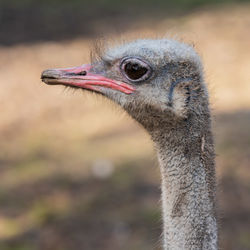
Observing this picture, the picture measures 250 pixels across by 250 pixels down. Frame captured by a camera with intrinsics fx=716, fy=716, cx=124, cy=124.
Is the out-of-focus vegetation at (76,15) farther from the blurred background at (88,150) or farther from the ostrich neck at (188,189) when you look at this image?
the ostrich neck at (188,189)

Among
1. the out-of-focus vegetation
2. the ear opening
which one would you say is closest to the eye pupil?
the ear opening

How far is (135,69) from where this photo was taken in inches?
121

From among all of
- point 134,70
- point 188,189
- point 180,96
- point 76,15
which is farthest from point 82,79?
point 76,15

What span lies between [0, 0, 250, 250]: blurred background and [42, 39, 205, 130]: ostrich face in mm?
321

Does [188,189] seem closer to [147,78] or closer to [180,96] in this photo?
[180,96]

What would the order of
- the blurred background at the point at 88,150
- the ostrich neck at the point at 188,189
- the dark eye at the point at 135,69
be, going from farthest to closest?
the blurred background at the point at 88,150, the dark eye at the point at 135,69, the ostrich neck at the point at 188,189

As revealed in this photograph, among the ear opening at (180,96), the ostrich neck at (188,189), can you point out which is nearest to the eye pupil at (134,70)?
the ear opening at (180,96)

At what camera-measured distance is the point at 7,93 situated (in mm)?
9367

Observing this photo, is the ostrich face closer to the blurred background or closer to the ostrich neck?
the ostrich neck

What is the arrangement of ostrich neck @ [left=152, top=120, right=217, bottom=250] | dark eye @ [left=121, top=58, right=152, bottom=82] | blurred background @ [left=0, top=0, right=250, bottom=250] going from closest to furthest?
ostrich neck @ [left=152, top=120, right=217, bottom=250] → dark eye @ [left=121, top=58, right=152, bottom=82] → blurred background @ [left=0, top=0, right=250, bottom=250]

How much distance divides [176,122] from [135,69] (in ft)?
0.96

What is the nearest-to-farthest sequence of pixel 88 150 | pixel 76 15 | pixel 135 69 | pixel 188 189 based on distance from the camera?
pixel 188 189 → pixel 135 69 → pixel 88 150 → pixel 76 15

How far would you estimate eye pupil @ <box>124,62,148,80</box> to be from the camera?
3057 millimetres

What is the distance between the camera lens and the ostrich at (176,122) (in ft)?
9.68
